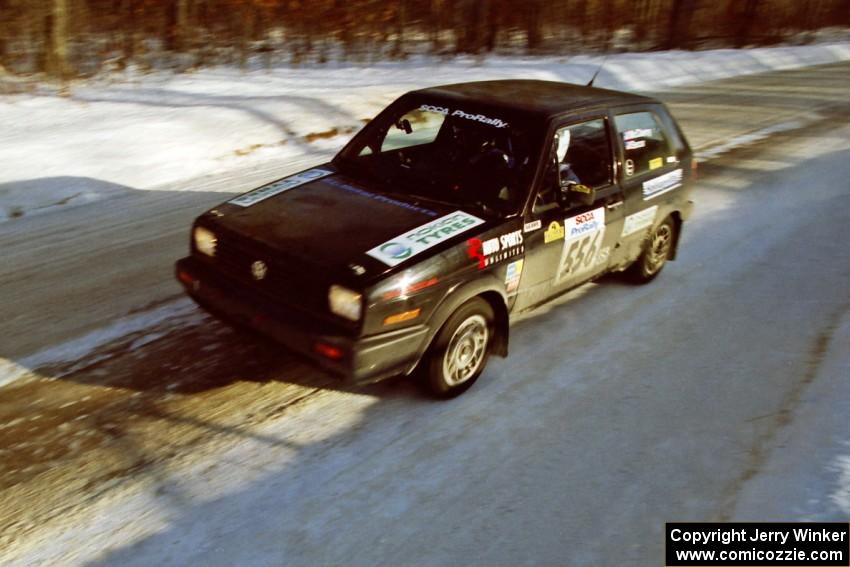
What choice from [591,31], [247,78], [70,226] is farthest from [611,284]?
[591,31]

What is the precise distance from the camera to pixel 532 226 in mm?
4395

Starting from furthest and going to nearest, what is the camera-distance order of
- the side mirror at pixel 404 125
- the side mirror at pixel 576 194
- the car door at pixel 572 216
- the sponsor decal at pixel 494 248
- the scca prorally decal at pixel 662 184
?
1. the scca prorally decal at pixel 662 184
2. the side mirror at pixel 404 125
3. the side mirror at pixel 576 194
4. the car door at pixel 572 216
5. the sponsor decal at pixel 494 248

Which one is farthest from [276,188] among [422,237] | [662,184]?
[662,184]

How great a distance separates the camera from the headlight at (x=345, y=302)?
358 centimetres

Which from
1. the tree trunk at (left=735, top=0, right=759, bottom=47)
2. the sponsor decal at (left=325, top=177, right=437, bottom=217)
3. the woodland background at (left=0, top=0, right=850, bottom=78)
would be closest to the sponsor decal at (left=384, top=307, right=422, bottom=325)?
the sponsor decal at (left=325, top=177, right=437, bottom=217)

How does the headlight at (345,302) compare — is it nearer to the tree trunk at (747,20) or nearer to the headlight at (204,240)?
the headlight at (204,240)

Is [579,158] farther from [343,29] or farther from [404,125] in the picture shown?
[343,29]

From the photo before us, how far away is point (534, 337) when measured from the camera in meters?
5.13

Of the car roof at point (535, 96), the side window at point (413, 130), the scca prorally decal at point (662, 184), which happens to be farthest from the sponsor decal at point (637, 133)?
the side window at point (413, 130)

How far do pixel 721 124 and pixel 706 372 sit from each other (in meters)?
9.48

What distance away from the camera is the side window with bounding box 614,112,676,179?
17.1ft

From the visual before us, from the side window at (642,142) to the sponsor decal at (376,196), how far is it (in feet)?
5.94

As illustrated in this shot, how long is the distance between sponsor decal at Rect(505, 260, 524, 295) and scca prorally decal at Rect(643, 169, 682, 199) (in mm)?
1653

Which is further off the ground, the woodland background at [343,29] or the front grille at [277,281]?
the woodland background at [343,29]
